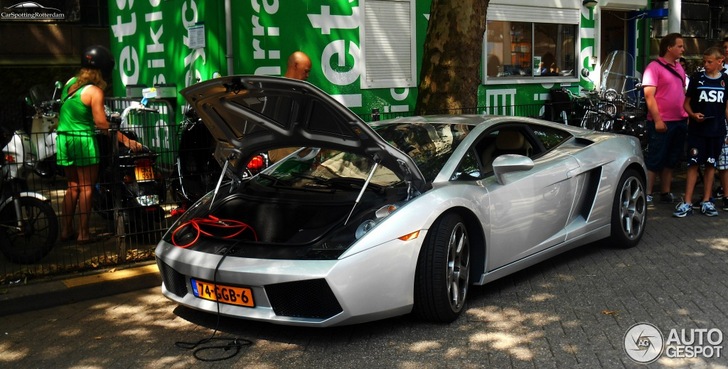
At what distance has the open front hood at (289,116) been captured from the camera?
512 centimetres

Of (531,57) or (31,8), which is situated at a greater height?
(31,8)

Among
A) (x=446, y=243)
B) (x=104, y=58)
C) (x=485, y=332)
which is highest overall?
(x=104, y=58)

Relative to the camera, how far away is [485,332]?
208 inches

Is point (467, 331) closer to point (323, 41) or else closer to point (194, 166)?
point (194, 166)

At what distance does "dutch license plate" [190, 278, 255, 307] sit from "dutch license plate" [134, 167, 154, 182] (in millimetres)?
2501

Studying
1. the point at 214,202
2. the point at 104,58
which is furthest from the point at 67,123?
the point at 214,202

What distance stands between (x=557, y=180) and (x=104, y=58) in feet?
13.7

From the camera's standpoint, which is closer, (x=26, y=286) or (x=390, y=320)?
(x=390, y=320)

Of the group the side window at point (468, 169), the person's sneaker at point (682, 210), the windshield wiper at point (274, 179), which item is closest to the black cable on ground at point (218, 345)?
the windshield wiper at point (274, 179)

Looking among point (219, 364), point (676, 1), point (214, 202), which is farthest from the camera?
point (676, 1)

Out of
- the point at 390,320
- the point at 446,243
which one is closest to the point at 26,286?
the point at 390,320

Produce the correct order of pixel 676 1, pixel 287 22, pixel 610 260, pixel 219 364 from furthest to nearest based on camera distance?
pixel 676 1, pixel 287 22, pixel 610 260, pixel 219 364

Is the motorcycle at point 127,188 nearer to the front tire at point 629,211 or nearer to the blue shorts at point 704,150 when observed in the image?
the front tire at point 629,211

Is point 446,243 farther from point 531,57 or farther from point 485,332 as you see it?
point 531,57
